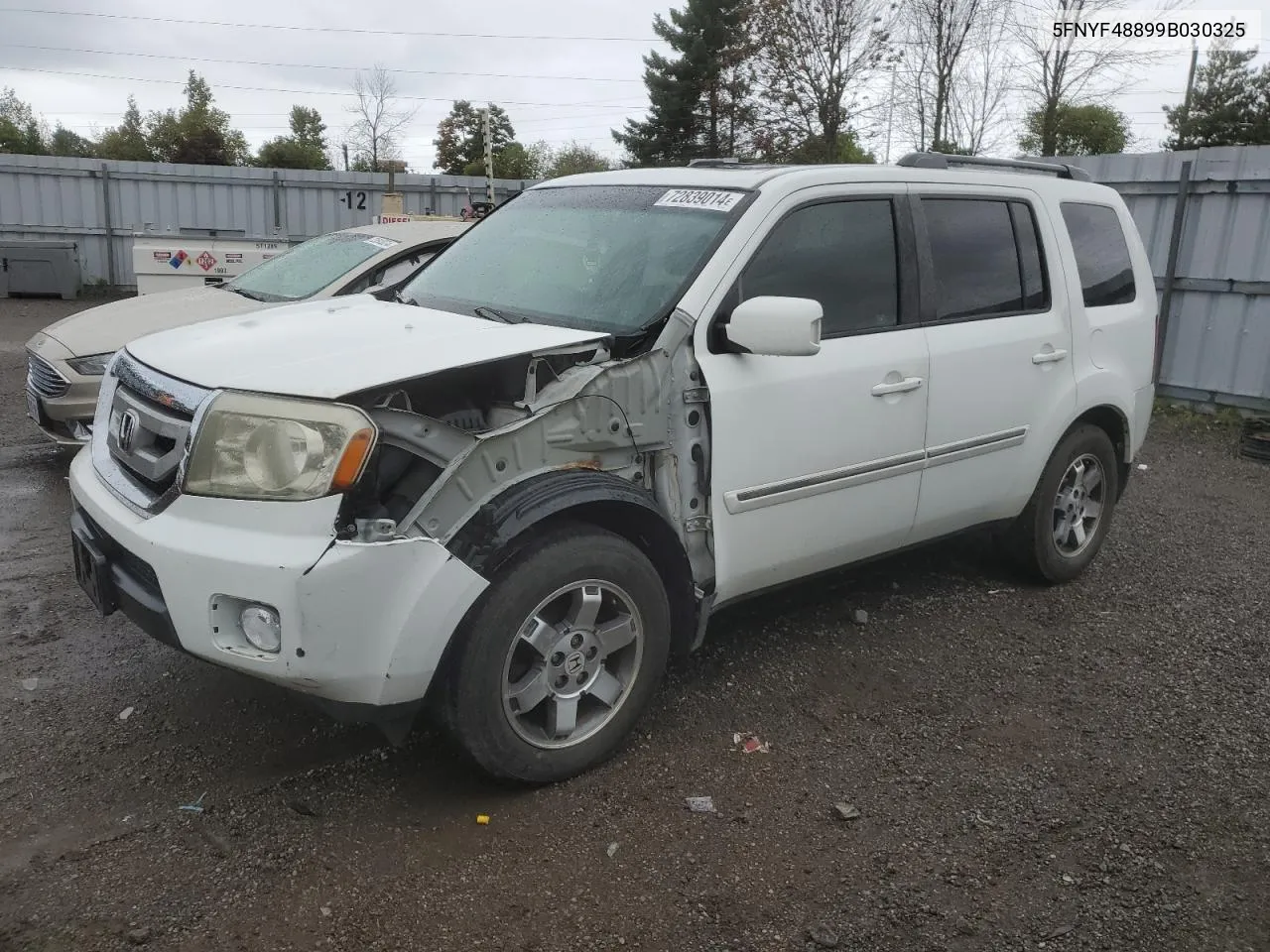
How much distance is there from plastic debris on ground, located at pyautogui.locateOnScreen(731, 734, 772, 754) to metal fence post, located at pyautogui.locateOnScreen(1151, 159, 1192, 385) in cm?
771

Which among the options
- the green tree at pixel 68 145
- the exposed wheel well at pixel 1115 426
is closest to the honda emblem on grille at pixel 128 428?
the exposed wheel well at pixel 1115 426

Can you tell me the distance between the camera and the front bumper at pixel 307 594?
8.61 ft

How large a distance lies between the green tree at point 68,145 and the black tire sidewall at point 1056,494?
5006cm

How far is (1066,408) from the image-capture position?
470 cm

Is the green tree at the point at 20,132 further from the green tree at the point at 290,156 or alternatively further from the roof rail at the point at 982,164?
the roof rail at the point at 982,164

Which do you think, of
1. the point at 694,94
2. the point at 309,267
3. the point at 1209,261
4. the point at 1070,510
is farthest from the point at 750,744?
the point at 694,94

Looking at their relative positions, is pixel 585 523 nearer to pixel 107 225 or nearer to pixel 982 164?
pixel 982 164

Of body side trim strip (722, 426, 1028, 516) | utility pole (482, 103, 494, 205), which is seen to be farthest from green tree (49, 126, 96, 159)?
body side trim strip (722, 426, 1028, 516)

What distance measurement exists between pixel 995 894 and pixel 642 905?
941 mm

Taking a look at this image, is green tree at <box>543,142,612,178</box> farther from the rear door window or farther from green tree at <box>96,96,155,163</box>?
the rear door window

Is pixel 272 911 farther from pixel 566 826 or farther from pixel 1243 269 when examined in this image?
pixel 1243 269

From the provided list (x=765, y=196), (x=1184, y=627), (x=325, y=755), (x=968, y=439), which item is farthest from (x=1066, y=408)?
(x=325, y=755)

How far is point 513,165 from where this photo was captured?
158 feet

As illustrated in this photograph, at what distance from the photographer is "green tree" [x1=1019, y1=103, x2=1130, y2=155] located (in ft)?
78.0
